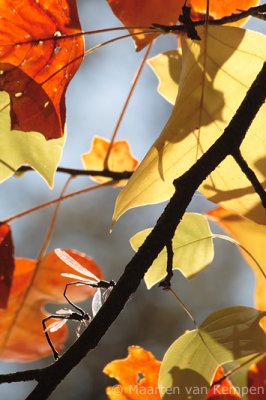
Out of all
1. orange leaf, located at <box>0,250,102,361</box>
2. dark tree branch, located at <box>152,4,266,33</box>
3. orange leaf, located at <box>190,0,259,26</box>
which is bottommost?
orange leaf, located at <box>0,250,102,361</box>

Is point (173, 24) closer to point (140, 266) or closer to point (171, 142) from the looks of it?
point (171, 142)

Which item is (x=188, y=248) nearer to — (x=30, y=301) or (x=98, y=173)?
(x=98, y=173)

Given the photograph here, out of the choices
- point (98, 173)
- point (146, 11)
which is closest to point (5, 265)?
point (98, 173)

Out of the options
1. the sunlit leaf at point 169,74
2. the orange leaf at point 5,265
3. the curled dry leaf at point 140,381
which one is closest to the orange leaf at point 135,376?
the curled dry leaf at point 140,381

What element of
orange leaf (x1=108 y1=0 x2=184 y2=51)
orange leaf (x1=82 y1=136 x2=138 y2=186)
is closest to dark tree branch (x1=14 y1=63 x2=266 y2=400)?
orange leaf (x1=108 y1=0 x2=184 y2=51)

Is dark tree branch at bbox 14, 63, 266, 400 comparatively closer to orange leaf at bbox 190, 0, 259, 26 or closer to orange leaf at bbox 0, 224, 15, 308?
orange leaf at bbox 190, 0, 259, 26

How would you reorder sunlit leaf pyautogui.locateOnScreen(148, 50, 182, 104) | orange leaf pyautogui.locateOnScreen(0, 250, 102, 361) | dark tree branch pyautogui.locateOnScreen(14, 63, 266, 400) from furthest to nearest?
orange leaf pyautogui.locateOnScreen(0, 250, 102, 361) < sunlit leaf pyautogui.locateOnScreen(148, 50, 182, 104) < dark tree branch pyautogui.locateOnScreen(14, 63, 266, 400)

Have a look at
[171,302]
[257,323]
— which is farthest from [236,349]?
[171,302]
